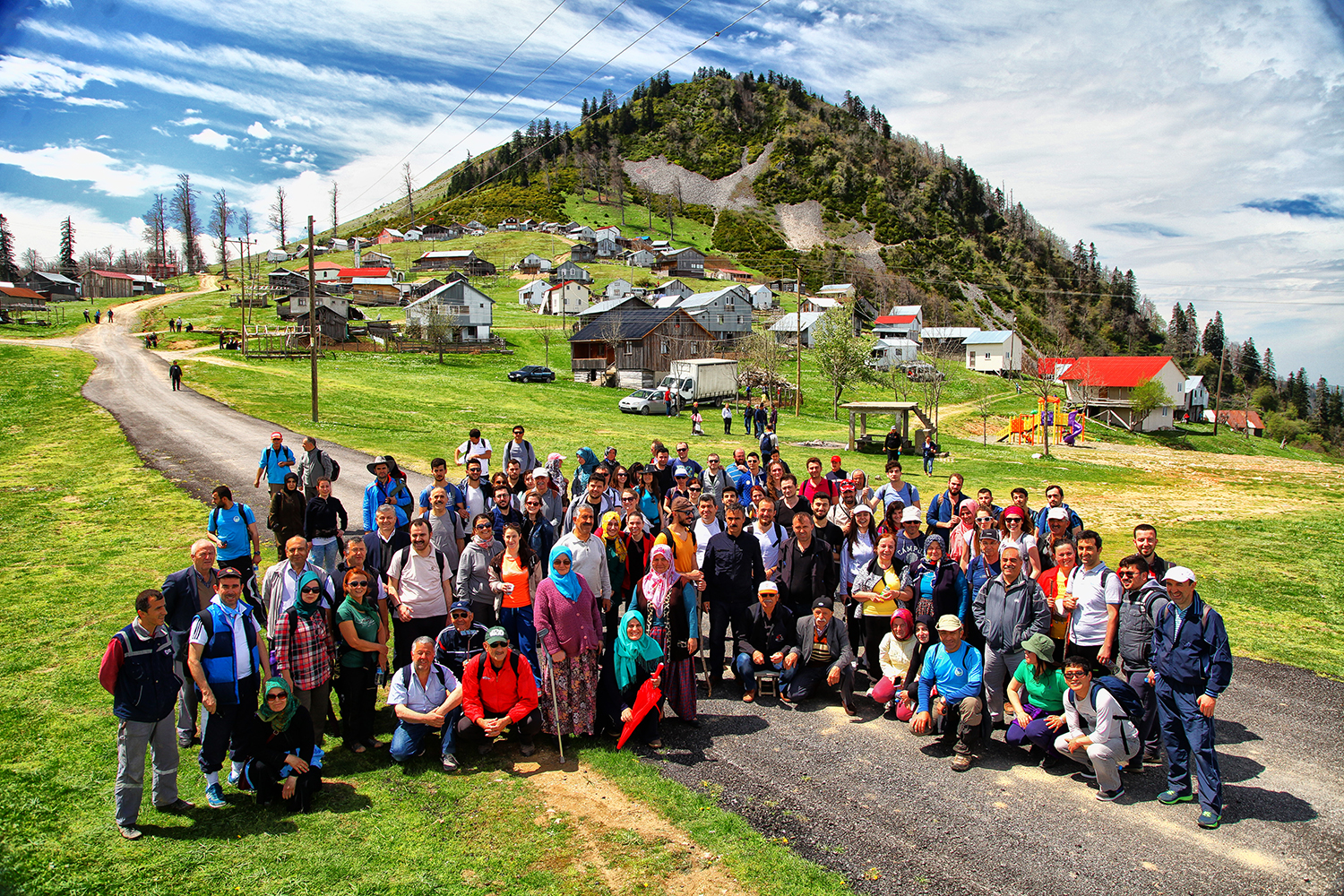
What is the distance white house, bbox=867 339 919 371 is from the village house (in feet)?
105

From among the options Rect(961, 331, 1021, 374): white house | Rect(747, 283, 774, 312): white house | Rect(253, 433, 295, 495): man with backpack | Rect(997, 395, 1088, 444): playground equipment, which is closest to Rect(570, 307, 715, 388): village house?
Rect(997, 395, 1088, 444): playground equipment

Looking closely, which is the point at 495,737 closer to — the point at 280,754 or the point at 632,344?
the point at 280,754

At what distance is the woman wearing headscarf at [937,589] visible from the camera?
297 inches

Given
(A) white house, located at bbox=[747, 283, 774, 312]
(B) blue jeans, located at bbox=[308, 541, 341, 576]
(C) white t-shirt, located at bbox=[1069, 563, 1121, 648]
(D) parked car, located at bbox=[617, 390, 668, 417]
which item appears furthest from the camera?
(A) white house, located at bbox=[747, 283, 774, 312]

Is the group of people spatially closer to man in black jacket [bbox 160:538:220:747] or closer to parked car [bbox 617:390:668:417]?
man in black jacket [bbox 160:538:220:747]

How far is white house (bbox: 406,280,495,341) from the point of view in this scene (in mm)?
63031

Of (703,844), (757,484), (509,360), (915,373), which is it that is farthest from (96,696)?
(915,373)

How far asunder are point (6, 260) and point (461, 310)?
6603cm

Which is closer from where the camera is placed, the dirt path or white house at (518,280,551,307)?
the dirt path

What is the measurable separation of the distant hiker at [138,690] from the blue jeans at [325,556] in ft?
10.8

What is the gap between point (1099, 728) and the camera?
240 inches

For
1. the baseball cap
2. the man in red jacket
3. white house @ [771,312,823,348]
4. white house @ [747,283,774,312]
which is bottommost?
the man in red jacket

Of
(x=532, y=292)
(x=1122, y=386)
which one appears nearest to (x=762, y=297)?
(x=532, y=292)

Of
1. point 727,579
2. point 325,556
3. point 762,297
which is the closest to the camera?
point 727,579
